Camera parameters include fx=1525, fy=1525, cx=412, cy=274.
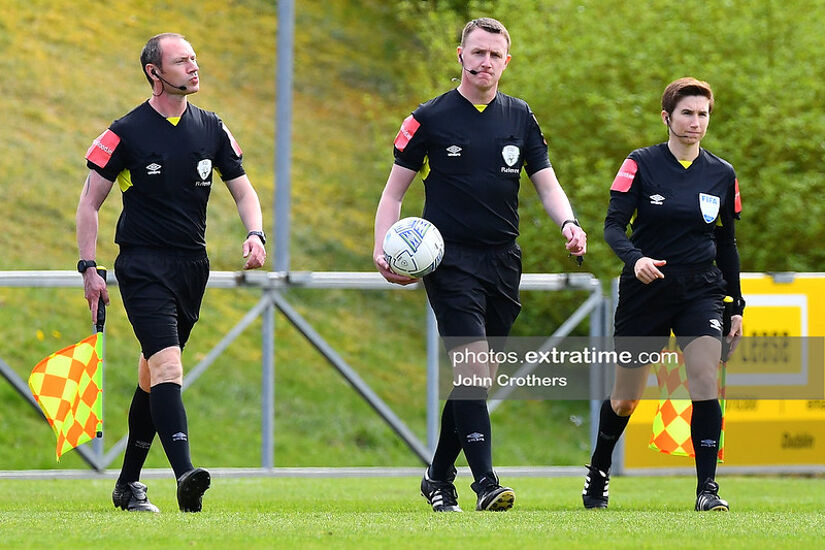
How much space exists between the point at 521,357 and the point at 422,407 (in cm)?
626

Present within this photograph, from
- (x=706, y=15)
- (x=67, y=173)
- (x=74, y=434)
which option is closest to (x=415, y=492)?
(x=74, y=434)

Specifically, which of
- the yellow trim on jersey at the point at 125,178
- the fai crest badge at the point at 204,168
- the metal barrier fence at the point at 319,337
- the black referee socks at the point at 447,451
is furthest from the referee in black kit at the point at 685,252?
the metal barrier fence at the point at 319,337

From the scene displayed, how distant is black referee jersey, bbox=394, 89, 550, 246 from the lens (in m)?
7.44

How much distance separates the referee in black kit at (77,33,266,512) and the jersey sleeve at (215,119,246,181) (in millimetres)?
107

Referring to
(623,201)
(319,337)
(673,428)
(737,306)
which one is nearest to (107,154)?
(623,201)

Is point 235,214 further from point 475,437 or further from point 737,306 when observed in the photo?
point 475,437

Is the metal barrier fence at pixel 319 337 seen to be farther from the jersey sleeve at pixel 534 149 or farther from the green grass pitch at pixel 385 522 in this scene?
the jersey sleeve at pixel 534 149

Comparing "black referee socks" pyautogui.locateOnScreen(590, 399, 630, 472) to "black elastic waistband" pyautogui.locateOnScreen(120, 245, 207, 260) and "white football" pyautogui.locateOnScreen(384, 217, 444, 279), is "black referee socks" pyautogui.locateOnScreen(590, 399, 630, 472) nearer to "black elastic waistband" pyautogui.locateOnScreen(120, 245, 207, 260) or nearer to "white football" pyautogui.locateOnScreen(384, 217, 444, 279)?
"white football" pyautogui.locateOnScreen(384, 217, 444, 279)

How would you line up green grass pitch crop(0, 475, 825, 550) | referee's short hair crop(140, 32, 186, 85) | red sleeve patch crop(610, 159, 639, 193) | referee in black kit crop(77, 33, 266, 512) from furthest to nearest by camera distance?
1. red sleeve patch crop(610, 159, 639, 193)
2. referee's short hair crop(140, 32, 186, 85)
3. referee in black kit crop(77, 33, 266, 512)
4. green grass pitch crop(0, 475, 825, 550)

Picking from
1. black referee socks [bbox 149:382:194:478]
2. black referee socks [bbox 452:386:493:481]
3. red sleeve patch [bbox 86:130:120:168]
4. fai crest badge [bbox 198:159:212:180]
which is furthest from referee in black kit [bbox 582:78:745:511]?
red sleeve patch [bbox 86:130:120:168]

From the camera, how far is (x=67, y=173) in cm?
2220

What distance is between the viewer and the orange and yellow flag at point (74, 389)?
805cm

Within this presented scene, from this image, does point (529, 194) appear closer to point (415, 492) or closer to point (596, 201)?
point (596, 201)

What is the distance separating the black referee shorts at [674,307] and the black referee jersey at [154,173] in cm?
227
